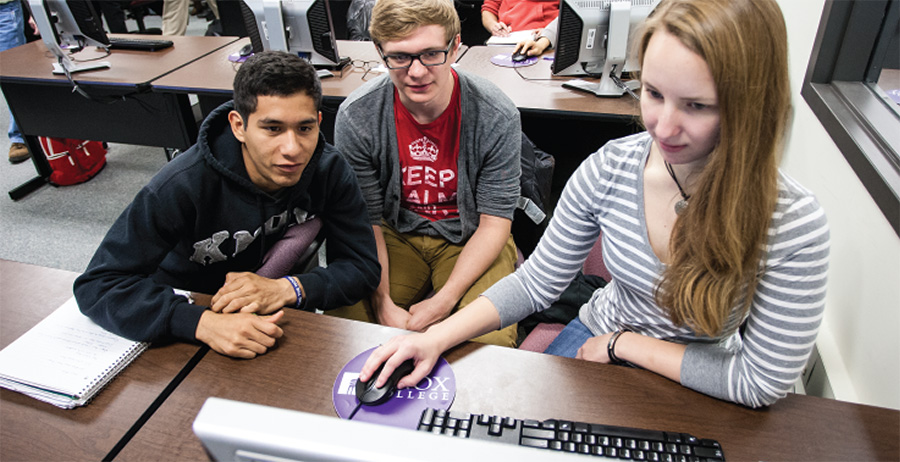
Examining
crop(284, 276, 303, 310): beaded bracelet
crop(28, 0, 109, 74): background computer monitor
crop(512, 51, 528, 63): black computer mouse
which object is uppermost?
crop(28, 0, 109, 74): background computer monitor

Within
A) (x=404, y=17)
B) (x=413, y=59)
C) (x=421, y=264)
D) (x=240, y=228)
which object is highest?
(x=404, y=17)

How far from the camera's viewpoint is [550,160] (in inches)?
73.2

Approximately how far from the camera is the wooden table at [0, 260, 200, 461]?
2.56 ft

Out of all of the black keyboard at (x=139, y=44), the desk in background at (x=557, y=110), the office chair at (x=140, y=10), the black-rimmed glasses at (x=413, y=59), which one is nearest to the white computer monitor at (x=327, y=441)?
the black-rimmed glasses at (x=413, y=59)

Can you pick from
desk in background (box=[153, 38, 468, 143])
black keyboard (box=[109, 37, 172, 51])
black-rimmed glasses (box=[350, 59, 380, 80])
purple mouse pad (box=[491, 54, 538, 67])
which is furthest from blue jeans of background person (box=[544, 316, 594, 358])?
black keyboard (box=[109, 37, 172, 51])

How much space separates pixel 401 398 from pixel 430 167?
0.90 meters

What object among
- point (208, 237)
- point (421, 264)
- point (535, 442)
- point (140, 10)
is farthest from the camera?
point (140, 10)

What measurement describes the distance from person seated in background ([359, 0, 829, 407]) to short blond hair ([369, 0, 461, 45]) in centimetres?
66

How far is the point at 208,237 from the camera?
4.07 ft

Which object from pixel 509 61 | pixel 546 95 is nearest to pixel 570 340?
pixel 546 95

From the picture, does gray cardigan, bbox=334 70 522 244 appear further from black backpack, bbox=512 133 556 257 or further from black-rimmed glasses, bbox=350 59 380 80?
black-rimmed glasses, bbox=350 59 380 80

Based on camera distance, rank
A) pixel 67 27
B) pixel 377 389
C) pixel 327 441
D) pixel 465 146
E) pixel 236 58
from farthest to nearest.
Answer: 1. pixel 236 58
2. pixel 67 27
3. pixel 465 146
4. pixel 377 389
5. pixel 327 441

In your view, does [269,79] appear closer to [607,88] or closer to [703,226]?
[703,226]

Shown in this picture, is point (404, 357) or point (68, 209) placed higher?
point (404, 357)
